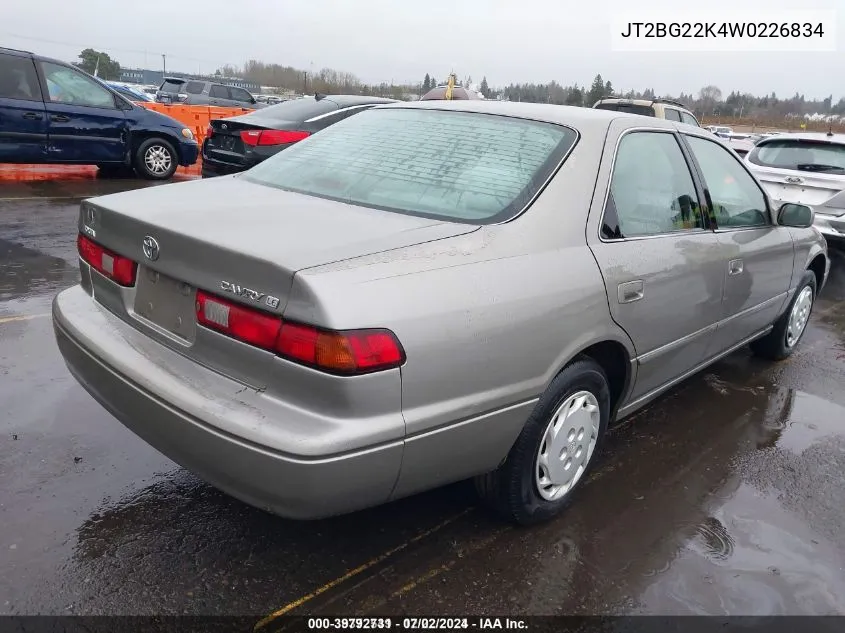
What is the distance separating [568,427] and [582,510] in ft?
1.54

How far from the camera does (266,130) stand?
26.6ft

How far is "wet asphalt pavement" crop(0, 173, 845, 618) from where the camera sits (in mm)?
2373

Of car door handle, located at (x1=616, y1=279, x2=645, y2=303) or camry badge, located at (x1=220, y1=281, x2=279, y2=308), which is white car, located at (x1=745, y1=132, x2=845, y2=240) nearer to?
car door handle, located at (x1=616, y1=279, x2=645, y2=303)

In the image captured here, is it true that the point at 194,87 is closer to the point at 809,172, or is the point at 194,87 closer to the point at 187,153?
the point at 187,153

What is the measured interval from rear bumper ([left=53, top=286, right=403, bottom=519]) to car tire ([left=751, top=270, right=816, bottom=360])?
3.78 metres

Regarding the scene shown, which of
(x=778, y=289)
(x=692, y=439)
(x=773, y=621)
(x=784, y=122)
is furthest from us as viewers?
(x=784, y=122)

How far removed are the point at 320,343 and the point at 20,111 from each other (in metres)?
8.96

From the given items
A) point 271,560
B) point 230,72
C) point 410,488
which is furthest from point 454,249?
point 230,72

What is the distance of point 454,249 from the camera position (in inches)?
90.3

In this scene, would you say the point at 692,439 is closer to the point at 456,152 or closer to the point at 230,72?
the point at 456,152

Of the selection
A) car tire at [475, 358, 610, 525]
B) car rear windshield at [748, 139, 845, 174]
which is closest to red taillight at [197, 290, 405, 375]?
car tire at [475, 358, 610, 525]

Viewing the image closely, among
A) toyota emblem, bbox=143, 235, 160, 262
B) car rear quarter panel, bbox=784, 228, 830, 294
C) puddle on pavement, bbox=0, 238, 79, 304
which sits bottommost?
puddle on pavement, bbox=0, 238, 79, 304

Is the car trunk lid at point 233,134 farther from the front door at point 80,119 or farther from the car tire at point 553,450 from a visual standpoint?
the car tire at point 553,450

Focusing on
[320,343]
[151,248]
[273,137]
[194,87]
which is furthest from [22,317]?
[194,87]
